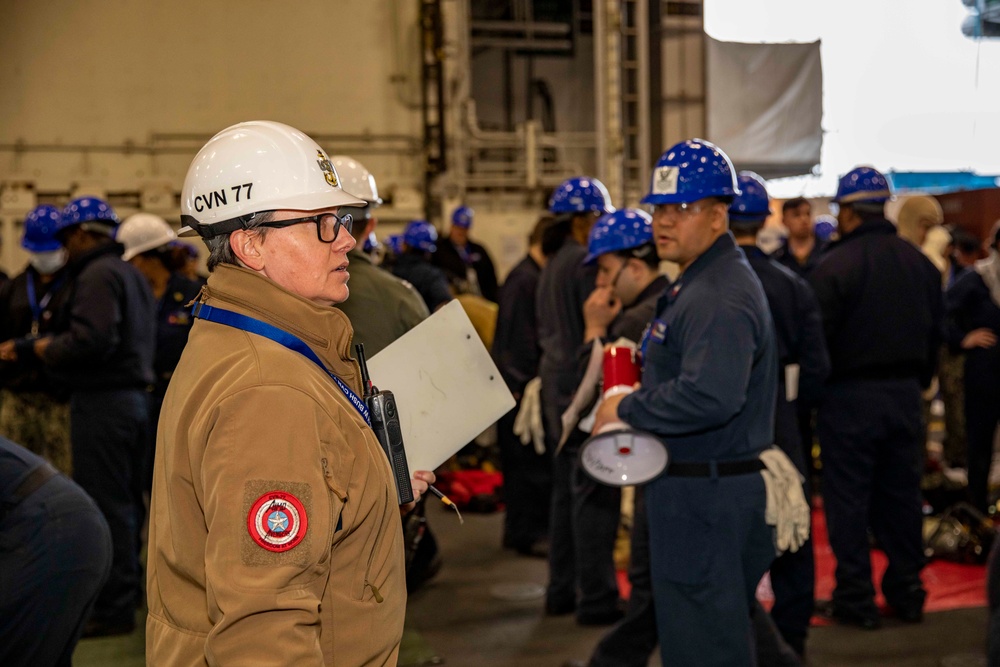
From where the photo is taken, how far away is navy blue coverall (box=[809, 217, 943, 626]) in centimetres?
468

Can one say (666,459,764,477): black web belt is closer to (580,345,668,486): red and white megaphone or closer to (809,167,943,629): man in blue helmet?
(580,345,668,486): red and white megaphone

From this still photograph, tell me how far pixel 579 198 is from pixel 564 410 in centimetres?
117

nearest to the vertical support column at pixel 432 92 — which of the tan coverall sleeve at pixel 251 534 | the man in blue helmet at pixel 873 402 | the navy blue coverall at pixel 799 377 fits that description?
the man in blue helmet at pixel 873 402

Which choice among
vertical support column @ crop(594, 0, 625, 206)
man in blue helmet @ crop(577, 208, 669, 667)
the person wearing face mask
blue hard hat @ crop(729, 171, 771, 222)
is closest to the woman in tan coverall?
man in blue helmet @ crop(577, 208, 669, 667)

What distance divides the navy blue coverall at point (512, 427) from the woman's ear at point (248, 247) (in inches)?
169

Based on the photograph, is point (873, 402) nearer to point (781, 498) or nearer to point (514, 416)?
point (781, 498)

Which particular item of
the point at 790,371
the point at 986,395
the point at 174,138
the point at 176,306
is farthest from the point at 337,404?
the point at 174,138

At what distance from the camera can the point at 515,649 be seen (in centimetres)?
464

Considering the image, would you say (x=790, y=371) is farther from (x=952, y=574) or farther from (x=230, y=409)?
(x=230, y=409)

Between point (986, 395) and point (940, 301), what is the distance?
74.6 inches

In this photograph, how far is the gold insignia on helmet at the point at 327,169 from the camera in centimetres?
178

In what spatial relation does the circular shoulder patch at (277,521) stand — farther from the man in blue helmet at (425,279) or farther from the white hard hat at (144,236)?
the white hard hat at (144,236)

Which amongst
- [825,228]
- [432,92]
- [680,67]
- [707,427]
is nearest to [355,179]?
→ [707,427]

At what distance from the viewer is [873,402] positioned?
4664mm
